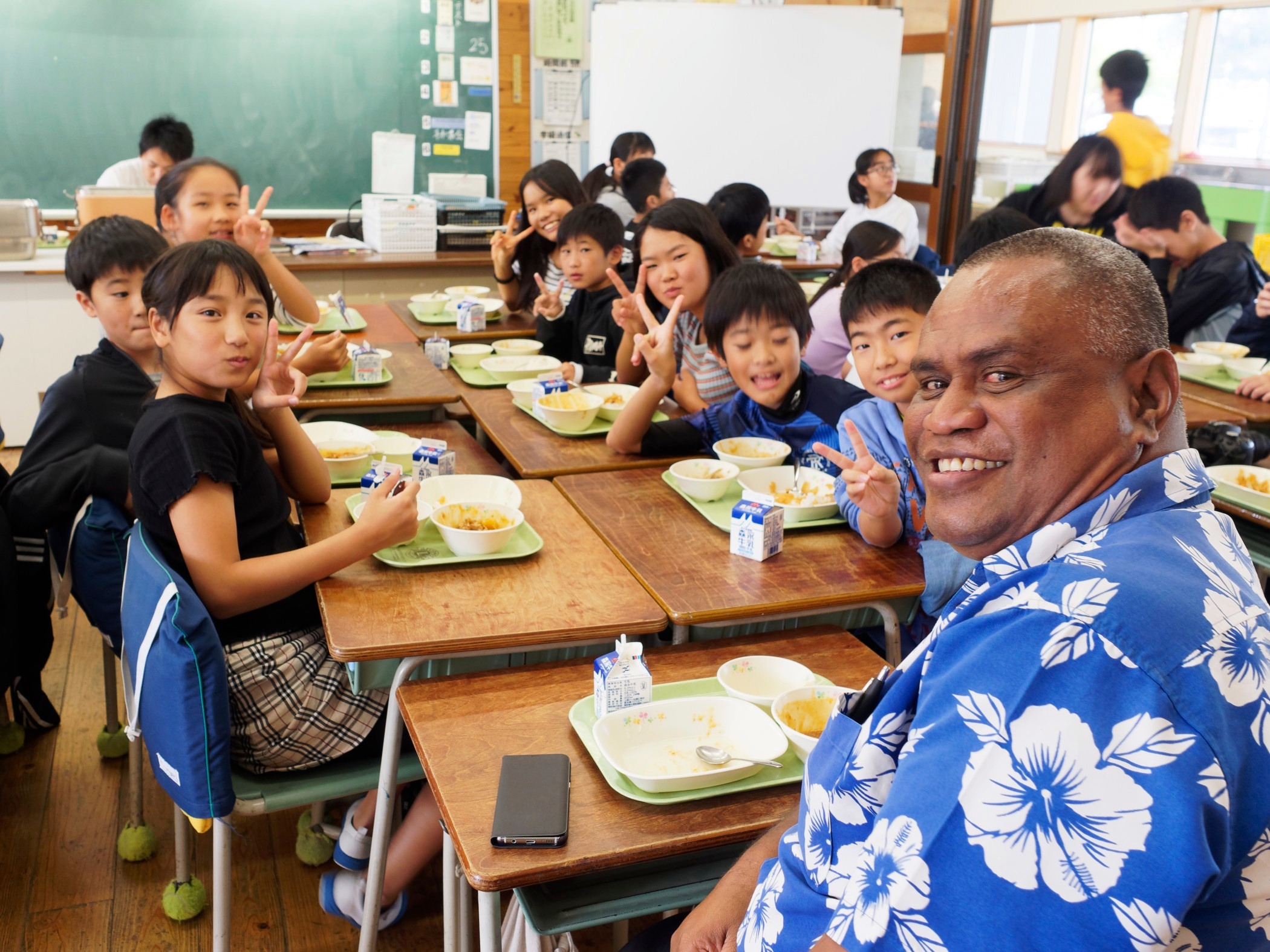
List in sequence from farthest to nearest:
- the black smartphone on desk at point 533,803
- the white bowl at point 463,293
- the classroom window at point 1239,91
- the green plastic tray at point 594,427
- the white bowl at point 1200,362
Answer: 1. the classroom window at point 1239,91
2. the white bowl at point 463,293
3. the white bowl at point 1200,362
4. the green plastic tray at point 594,427
5. the black smartphone on desk at point 533,803

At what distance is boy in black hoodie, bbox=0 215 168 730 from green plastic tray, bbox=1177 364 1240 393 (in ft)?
10.4

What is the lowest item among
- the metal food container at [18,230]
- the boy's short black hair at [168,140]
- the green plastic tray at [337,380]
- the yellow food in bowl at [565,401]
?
the green plastic tray at [337,380]

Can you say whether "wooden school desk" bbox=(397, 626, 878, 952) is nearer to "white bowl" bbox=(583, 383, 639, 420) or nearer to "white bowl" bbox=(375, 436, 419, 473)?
"white bowl" bbox=(375, 436, 419, 473)

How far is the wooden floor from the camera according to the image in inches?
80.6

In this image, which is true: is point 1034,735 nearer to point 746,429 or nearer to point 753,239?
point 746,429

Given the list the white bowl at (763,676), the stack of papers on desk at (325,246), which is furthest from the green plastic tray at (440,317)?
the white bowl at (763,676)

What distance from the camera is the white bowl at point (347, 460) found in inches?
90.4

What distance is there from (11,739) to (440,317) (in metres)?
2.16

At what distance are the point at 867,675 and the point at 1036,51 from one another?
5755 mm

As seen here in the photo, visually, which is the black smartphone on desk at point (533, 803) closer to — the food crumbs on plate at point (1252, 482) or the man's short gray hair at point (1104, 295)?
the man's short gray hair at point (1104, 295)

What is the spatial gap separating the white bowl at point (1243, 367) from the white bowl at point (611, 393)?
206 centimetres

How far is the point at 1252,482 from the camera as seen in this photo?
2.47 m

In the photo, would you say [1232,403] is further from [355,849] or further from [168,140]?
[168,140]

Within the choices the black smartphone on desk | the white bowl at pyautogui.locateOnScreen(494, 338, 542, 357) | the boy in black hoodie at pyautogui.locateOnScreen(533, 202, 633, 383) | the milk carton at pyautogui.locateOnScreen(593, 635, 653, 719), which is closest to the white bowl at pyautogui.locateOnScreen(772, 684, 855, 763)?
the milk carton at pyautogui.locateOnScreen(593, 635, 653, 719)
